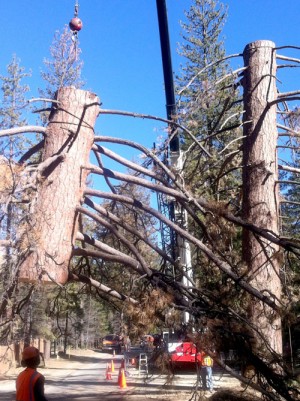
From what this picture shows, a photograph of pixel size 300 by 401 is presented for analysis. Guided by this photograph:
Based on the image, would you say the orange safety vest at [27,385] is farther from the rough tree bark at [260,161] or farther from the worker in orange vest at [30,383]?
the rough tree bark at [260,161]

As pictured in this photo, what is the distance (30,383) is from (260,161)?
17.2 feet

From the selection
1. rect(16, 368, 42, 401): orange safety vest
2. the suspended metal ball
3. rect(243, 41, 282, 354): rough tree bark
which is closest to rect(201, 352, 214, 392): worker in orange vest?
rect(243, 41, 282, 354): rough tree bark

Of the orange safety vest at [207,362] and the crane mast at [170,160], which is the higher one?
the crane mast at [170,160]

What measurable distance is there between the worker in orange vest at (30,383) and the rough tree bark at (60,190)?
1.21 meters

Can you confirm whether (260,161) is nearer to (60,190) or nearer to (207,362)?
(60,190)

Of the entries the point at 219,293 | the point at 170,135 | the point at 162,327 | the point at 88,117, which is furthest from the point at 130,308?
the point at 170,135

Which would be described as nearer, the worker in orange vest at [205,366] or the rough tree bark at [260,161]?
the worker in orange vest at [205,366]

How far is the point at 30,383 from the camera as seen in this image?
180 inches

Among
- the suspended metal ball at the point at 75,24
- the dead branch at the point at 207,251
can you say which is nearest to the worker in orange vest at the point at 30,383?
the dead branch at the point at 207,251

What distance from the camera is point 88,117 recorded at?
23.4 ft

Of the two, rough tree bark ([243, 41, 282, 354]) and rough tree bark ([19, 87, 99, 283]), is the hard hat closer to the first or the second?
rough tree bark ([19, 87, 99, 283])

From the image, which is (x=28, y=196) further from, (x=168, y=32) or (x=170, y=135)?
(x=168, y=32)

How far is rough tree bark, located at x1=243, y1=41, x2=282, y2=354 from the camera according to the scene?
8.07m

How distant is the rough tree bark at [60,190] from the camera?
5.91 m
